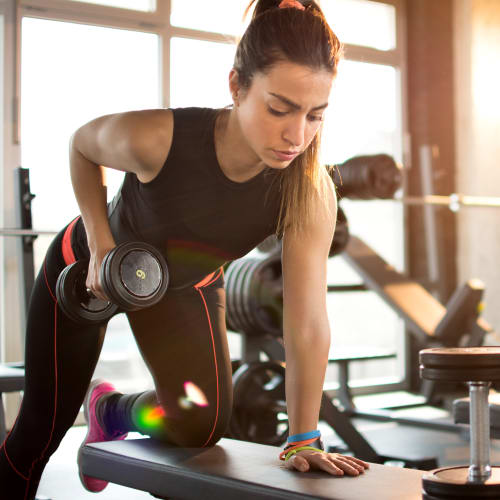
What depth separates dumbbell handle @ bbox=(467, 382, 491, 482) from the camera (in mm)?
1173

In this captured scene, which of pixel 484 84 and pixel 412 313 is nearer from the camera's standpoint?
pixel 412 313

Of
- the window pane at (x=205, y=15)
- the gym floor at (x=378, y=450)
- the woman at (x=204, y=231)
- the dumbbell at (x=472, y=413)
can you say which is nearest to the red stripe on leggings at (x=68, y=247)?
the woman at (x=204, y=231)

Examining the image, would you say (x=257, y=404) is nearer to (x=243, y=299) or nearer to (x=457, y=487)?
(x=243, y=299)

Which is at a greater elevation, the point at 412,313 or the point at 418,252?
the point at 418,252

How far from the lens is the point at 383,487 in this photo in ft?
4.30

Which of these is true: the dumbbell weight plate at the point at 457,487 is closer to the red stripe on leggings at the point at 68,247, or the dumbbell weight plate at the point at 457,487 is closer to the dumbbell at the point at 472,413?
the dumbbell at the point at 472,413

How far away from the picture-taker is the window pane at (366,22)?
16.7 feet

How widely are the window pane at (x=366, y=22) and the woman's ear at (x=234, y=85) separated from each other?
146 inches

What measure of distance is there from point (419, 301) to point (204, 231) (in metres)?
2.85

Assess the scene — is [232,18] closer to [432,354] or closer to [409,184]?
[409,184]

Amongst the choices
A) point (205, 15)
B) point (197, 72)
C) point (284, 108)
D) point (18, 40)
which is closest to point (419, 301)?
point (197, 72)

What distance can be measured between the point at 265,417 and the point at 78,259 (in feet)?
4.97

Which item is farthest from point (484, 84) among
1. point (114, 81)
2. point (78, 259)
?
point (78, 259)

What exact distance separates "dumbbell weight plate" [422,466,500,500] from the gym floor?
1.51m
